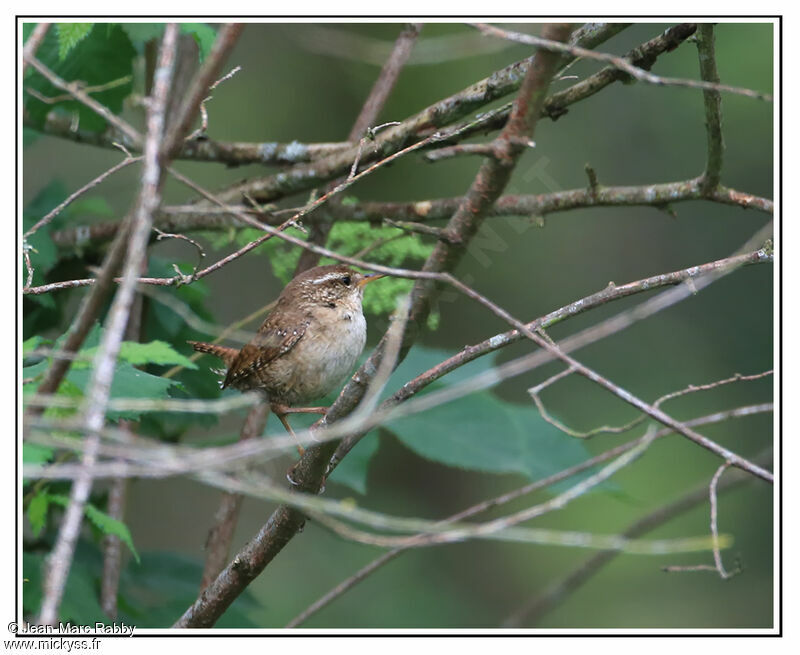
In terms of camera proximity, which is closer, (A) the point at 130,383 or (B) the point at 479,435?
(A) the point at 130,383

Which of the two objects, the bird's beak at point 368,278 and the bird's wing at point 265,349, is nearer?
the bird's wing at point 265,349

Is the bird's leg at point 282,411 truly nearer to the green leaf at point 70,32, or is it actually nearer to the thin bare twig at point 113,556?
the thin bare twig at point 113,556

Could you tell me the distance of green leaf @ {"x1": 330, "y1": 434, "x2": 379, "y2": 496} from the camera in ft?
10.8

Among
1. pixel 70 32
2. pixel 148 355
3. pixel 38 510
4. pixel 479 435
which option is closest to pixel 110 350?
pixel 148 355

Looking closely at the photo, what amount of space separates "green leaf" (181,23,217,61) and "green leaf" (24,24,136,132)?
570 mm

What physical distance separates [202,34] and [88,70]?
0.89 m

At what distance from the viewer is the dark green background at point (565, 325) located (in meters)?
5.78

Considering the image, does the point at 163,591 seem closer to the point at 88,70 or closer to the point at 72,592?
the point at 72,592

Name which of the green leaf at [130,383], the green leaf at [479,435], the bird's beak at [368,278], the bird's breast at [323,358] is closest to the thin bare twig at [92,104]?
the green leaf at [130,383]

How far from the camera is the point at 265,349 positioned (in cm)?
328

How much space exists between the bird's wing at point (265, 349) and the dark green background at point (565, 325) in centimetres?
204

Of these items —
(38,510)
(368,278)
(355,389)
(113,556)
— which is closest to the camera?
(355,389)

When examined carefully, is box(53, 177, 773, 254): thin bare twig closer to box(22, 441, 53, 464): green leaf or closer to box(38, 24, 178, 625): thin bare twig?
box(22, 441, 53, 464): green leaf
